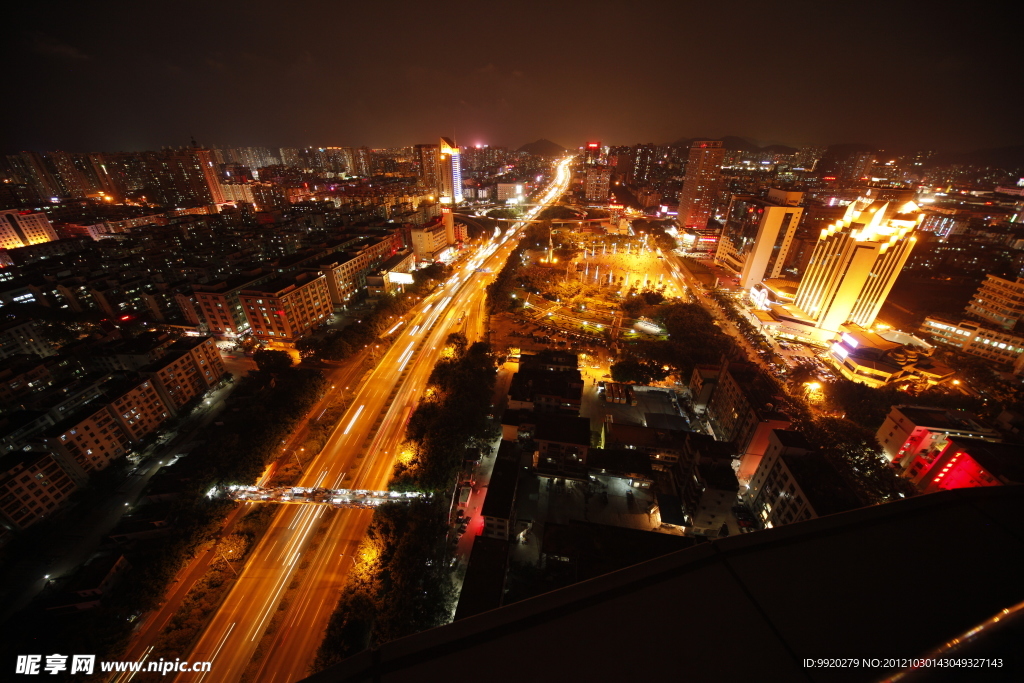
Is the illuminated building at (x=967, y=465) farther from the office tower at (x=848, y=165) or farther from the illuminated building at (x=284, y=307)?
the office tower at (x=848, y=165)

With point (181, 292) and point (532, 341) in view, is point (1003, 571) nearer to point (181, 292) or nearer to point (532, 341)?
point (532, 341)

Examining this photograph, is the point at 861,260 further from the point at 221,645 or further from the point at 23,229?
the point at 23,229

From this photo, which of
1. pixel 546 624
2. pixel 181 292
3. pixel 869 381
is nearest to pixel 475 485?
pixel 546 624

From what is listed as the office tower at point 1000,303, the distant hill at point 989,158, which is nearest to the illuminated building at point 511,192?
the office tower at point 1000,303

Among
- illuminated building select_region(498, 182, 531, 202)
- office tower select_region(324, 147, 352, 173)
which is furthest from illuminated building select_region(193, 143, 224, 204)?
illuminated building select_region(498, 182, 531, 202)

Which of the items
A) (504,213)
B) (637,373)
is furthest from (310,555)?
(504,213)

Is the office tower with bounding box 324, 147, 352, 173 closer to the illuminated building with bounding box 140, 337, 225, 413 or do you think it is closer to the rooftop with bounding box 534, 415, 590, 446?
the illuminated building with bounding box 140, 337, 225, 413
